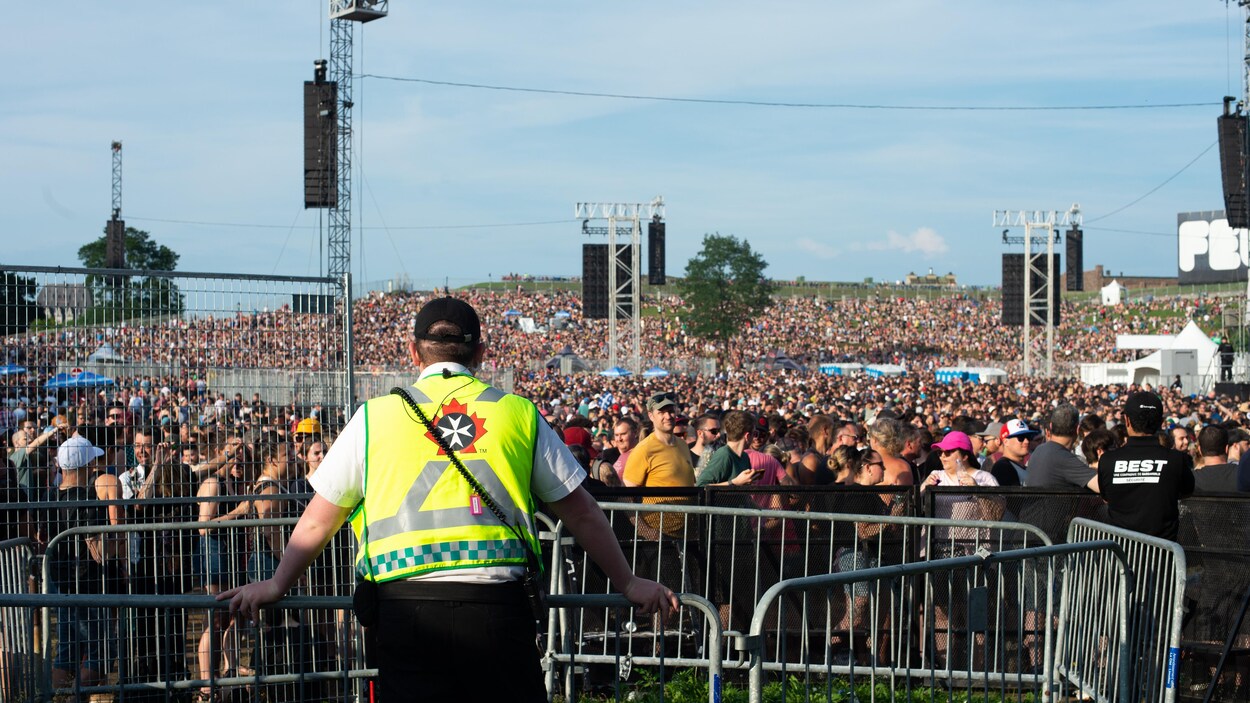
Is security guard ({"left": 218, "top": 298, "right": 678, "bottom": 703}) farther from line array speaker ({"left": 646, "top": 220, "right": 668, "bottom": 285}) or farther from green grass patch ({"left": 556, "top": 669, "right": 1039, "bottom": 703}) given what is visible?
line array speaker ({"left": 646, "top": 220, "right": 668, "bottom": 285})

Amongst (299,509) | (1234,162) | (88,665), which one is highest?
(1234,162)

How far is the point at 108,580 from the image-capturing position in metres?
5.96

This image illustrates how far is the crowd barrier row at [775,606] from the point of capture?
14.8 ft

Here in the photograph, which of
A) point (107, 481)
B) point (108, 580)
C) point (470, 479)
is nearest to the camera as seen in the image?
point (470, 479)

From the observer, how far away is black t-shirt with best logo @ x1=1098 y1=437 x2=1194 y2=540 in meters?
6.42

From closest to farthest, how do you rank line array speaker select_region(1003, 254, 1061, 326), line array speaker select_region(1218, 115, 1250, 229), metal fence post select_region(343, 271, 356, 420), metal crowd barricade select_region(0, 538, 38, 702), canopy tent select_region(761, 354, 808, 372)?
metal crowd barricade select_region(0, 538, 38, 702) < metal fence post select_region(343, 271, 356, 420) < line array speaker select_region(1218, 115, 1250, 229) < line array speaker select_region(1003, 254, 1061, 326) < canopy tent select_region(761, 354, 808, 372)

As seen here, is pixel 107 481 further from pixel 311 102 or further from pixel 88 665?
pixel 311 102

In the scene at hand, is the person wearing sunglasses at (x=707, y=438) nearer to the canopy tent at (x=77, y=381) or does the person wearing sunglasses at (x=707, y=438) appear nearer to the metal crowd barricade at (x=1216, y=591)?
the metal crowd barricade at (x=1216, y=591)

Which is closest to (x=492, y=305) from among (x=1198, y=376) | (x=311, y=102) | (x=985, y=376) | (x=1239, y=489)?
(x=985, y=376)

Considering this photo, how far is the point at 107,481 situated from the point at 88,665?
54.4 inches

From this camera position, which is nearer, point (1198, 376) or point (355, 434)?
point (355, 434)

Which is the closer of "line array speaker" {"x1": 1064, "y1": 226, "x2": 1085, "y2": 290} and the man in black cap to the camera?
the man in black cap

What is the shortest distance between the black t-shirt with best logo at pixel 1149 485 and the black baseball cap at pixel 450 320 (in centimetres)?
427

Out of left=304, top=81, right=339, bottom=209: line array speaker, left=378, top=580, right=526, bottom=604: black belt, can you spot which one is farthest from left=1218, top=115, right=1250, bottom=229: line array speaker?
left=378, top=580, right=526, bottom=604: black belt
